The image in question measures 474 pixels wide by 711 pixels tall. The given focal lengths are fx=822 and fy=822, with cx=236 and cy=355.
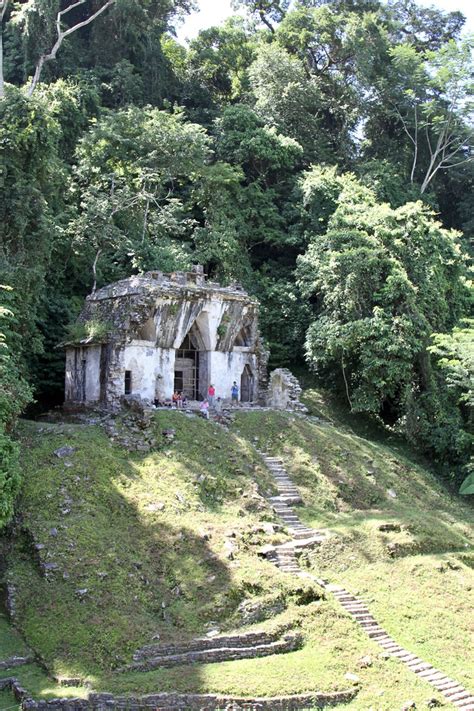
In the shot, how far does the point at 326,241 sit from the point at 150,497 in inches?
696

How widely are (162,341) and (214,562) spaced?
12074 mm

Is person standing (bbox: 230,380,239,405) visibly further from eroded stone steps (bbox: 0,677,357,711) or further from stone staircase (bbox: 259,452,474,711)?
eroded stone steps (bbox: 0,677,357,711)

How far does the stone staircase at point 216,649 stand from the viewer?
1797 centimetres

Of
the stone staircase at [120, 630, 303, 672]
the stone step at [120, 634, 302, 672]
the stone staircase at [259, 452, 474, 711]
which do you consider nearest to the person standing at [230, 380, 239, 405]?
the stone staircase at [259, 452, 474, 711]

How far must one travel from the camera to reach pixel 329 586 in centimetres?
2172

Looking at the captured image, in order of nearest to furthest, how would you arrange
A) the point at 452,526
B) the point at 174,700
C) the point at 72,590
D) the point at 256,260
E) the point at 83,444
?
the point at 174,700 → the point at 72,590 → the point at 83,444 → the point at 452,526 → the point at 256,260

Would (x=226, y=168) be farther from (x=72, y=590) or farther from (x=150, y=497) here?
(x=72, y=590)

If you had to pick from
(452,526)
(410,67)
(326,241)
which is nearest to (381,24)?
(410,67)

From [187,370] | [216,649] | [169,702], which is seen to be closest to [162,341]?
[187,370]

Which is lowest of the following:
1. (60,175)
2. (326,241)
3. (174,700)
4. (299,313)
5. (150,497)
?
(174,700)

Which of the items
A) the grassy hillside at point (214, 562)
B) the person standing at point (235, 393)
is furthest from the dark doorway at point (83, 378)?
the person standing at point (235, 393)

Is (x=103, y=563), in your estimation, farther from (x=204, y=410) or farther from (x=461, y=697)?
(x=204, y=410)

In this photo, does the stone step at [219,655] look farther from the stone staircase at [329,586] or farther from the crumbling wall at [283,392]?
the crumbling wall at [283,392]

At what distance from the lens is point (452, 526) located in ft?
90.5
